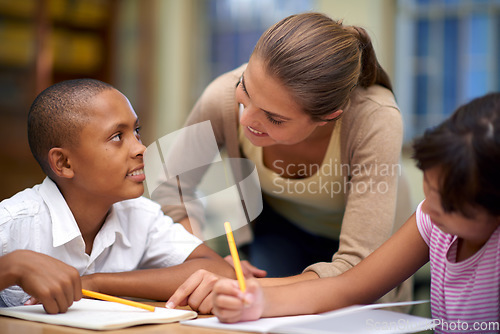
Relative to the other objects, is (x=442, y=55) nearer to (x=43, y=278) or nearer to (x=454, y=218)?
(x=454, y=218)

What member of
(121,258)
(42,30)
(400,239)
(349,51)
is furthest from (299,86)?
(42,30)

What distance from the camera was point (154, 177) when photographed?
1181mm

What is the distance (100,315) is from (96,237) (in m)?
0.35

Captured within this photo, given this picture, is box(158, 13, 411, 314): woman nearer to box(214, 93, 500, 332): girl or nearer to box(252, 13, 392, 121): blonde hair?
box(252, 13, 392, 121): blonde hair

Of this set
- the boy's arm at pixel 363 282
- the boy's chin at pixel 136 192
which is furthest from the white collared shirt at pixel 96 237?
the boy's arm at pixel 363 282

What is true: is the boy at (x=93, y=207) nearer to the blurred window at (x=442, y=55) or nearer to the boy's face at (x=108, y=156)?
the boy's face at (x=108, y=156)

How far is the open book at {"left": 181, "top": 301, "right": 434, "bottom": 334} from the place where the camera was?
69cm

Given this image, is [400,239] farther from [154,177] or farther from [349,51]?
[154,177]

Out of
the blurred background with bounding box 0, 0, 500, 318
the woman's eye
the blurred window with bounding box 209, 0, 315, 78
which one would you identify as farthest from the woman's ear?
the blurred window with bounding box 209, 0, 315, 78

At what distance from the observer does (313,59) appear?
1059 millimetres

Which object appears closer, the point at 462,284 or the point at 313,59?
the point at 462,284

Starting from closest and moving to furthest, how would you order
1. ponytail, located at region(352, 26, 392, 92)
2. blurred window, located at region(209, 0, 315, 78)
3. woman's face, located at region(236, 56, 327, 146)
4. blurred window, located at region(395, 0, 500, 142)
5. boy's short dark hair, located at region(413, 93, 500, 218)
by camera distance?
boy's short dark hair, located at region(413, 93, 500, 218), woman's face, located at region(236, 56, 327, 146), ponytail, located at region(352, 26, 392, 92), blurred window, located at region(395, 0, 500, 142), blurred window, located at region(209, 0, 315, 78)

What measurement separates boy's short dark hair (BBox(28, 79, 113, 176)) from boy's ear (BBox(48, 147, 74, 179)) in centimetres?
1

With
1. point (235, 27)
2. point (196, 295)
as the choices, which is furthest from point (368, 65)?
point (235, 27)
